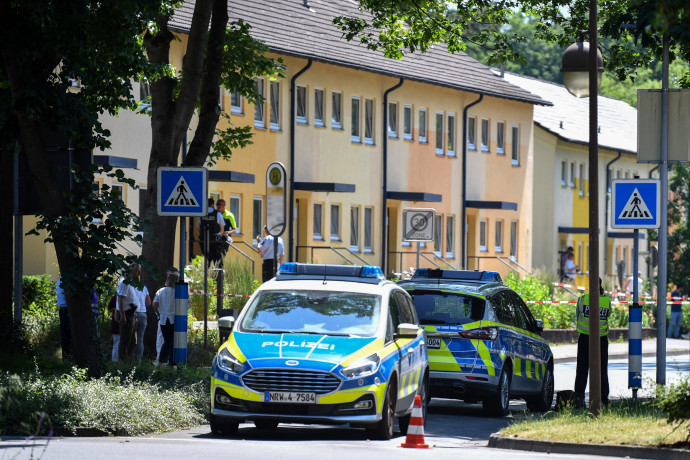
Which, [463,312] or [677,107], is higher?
[677,107]

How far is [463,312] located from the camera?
63.1ft

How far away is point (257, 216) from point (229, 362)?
2895 centimetres

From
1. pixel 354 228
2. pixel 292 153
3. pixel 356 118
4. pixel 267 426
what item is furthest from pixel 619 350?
pixel 267 426

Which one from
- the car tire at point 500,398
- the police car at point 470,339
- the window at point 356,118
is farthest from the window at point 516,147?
the car tire at point 500,398

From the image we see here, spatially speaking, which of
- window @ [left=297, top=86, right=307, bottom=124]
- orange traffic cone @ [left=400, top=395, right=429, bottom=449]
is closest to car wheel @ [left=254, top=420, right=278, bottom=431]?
orange traffic cone @ [left=400, top=395, right=429, bottom=449]

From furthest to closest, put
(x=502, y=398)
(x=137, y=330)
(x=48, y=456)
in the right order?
(x=137, y=330) < (x=502, y=398) < (x=48, y=456)

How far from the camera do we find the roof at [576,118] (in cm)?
6650

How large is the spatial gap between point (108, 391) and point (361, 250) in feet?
107

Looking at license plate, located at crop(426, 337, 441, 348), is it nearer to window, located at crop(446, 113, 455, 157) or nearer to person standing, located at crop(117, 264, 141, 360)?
person standing, located at crop(117, 264, 141, 360)

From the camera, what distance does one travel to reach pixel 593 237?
16234mm

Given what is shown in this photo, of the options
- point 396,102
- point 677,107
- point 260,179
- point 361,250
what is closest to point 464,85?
point 396,102

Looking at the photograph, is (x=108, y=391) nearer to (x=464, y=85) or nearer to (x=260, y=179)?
(x=260, y=179)

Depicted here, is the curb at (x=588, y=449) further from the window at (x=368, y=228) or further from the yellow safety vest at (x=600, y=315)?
the window at (x=368, y=228)

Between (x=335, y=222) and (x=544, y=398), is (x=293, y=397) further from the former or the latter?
(x=335, y=222)
